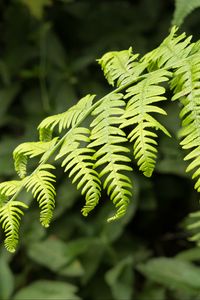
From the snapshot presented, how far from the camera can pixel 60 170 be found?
2.29 m

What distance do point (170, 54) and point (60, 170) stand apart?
1.18m

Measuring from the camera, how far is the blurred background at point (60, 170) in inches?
85.5

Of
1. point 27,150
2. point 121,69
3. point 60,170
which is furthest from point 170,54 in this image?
point 60,170

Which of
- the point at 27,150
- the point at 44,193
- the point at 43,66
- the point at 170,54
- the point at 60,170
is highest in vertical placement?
the point at 43,66

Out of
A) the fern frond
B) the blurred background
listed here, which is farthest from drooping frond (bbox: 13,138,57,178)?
the blurred background

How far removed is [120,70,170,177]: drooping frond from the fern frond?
3cm

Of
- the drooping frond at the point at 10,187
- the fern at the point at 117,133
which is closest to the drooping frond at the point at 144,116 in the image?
the fern at the point at 117,133

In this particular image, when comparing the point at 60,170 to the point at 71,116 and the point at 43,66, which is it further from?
the point at 71,116

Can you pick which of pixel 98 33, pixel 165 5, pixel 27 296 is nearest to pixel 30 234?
pixel 27 296

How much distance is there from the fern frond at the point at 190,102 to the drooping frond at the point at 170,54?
0.02m

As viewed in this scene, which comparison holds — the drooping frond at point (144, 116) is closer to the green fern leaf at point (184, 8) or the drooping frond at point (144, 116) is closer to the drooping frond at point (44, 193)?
the drooping frond at point (44, 193)

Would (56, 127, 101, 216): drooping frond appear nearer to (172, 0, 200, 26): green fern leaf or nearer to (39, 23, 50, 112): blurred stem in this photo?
(172, 0, 200, 26): green fern leaf

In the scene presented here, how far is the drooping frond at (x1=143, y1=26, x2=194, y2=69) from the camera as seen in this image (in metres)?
1.17

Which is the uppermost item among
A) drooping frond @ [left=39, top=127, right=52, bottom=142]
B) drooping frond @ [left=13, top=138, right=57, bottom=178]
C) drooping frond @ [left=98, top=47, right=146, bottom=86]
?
drooping frond @ [left=98, top=47, right=146, bottom=86]
